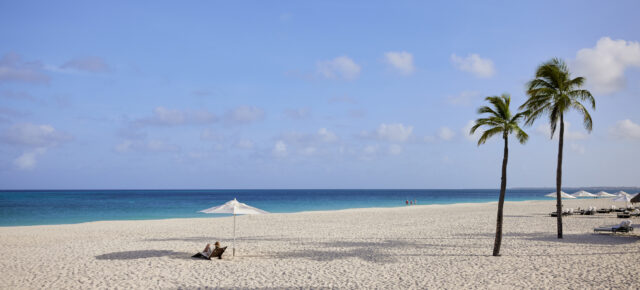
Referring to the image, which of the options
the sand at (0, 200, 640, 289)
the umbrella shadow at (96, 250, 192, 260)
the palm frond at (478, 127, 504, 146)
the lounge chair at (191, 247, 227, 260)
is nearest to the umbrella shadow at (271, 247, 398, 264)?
the sand at (0, 200, 640, 289)

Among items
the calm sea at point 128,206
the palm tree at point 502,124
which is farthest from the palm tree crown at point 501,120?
the calm sea at point 128,206

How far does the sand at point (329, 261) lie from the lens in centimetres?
984

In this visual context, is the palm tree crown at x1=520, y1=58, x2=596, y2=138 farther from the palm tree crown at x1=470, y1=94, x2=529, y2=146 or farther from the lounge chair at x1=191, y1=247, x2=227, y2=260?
the lounge chair at x1=191, y1=247, x2=227, y2=260

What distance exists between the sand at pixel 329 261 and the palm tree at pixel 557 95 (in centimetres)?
353

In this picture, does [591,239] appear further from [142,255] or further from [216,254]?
[142,255]

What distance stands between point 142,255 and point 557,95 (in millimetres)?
16842

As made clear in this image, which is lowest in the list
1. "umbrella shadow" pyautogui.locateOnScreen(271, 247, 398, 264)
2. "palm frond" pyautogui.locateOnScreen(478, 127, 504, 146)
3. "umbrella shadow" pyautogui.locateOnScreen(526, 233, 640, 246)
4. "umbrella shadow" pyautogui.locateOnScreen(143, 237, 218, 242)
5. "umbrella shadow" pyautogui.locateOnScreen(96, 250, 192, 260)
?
"umbrella shadow" pyautogui.locateOnScreen(143, 237, 218, 242)

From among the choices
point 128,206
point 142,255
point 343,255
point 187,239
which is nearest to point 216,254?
point 142,255

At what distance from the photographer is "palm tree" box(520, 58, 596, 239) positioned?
15805 millimetres

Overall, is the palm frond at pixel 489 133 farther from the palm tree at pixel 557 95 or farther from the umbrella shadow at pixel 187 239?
the umbrella shadow at pixel 187 239

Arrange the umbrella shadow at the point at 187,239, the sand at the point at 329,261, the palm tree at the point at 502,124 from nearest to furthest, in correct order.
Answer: the sand at the point at 329,261 < the palm tree at the point at 502,124 < the umbrella shadow at the point at 187,239

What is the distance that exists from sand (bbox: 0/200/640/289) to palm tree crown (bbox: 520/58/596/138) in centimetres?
521

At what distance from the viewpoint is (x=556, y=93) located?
52.6 feet

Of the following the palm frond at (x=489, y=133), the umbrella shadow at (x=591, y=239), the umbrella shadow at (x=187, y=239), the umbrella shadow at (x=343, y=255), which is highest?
the palm frond at (x=489, y=133)
